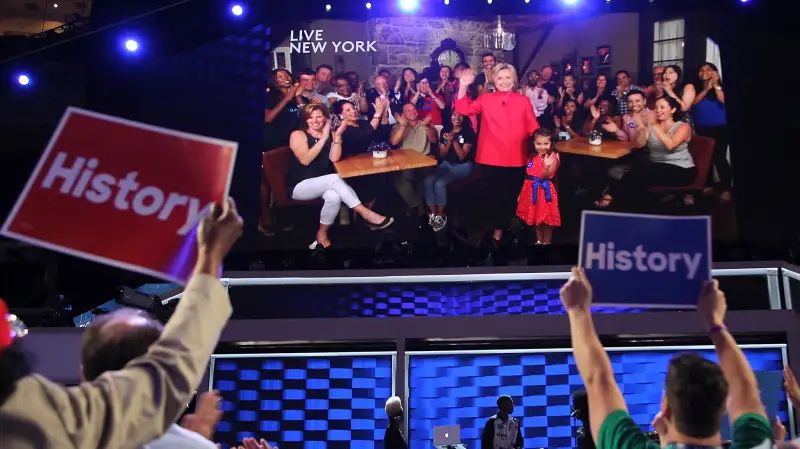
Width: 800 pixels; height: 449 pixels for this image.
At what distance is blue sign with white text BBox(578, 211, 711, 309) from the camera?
1.98 metres

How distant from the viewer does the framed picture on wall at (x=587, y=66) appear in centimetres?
990

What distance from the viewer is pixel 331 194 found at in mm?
9820

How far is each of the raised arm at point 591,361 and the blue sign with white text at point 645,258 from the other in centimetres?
12

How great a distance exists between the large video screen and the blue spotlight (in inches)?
20.6

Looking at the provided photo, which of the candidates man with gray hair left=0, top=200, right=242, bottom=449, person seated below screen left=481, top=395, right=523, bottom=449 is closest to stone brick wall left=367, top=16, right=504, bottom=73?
person seated below screen left=481, top=395, right=523, bottom=449

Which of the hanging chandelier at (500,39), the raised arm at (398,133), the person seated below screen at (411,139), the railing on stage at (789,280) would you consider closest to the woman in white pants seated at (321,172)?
the person seated below screen at (411,139)

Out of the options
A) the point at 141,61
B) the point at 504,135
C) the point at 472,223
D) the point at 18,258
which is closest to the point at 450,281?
the point at 472,223

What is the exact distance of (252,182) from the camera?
393 inches

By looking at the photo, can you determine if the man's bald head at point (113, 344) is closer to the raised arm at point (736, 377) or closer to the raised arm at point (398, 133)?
the raised arm at point (736, 377)

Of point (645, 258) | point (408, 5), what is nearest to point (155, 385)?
point (645, 258)

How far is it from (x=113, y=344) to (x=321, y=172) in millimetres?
8660

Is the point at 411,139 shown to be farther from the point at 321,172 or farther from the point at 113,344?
the point at 113,344

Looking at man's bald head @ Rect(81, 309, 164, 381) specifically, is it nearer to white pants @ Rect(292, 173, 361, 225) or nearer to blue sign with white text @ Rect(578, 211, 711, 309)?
blue sign with white text @ Rect(578, 211, 711, 309)

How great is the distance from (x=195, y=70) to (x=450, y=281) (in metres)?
5.75
